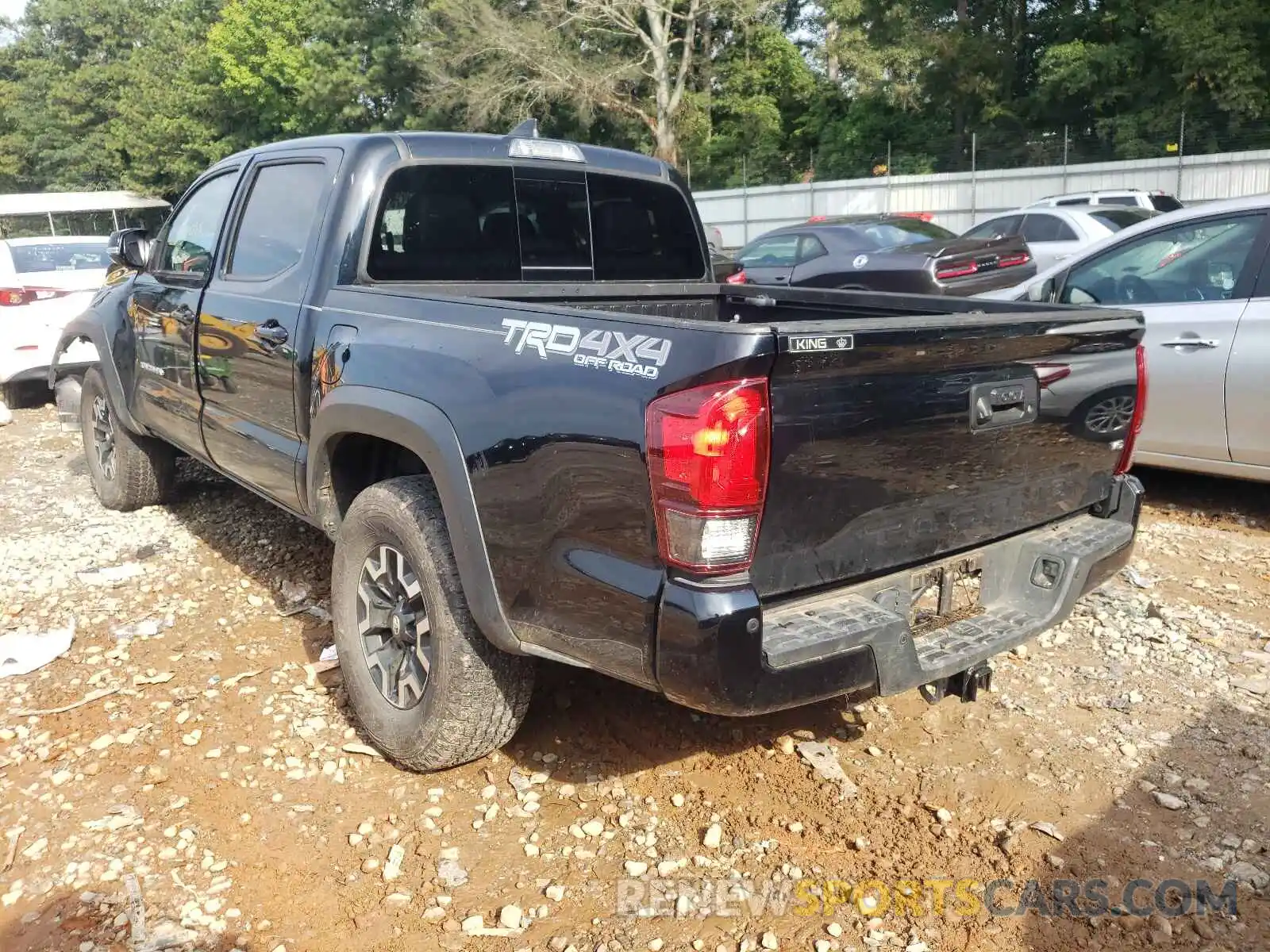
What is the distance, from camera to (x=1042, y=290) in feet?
19.6

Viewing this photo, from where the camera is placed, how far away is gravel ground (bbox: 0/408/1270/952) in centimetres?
261

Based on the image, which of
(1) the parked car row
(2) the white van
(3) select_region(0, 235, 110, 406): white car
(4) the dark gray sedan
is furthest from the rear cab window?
(3) select_region(0, 235, 110, 406): white car

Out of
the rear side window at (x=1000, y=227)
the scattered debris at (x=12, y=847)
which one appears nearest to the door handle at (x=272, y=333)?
the scattered debris at (x=12, y=847)

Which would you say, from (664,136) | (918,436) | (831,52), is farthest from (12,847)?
(831,52)

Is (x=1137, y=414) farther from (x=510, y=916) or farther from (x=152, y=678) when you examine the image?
(x=152, y=678)

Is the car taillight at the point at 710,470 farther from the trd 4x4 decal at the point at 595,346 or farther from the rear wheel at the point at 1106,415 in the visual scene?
the rear wheel at the point at 1106,415

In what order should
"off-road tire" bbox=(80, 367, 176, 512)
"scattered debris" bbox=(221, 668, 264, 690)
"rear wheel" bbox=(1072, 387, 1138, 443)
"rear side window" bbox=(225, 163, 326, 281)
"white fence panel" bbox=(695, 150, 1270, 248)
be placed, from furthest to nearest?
"white fence panel" bbox=(695, 150, 1270, 248) → "off-road tire" bbox=(80, 367, 176, 512) → "scattered debris" bbox=(221, 668, 264, 690) → "rear side window" bbox=(225, 163, 326, 281) → "rear wheel" bbox=(1072, 387, 1138, 443)

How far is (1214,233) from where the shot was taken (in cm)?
530

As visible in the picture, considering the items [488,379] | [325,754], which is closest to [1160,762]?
[488,379]

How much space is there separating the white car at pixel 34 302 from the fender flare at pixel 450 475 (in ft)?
23.8

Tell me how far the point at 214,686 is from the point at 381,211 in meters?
1.93

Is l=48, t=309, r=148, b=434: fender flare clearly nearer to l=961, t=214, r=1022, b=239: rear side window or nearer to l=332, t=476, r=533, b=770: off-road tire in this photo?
l=332, t=476, r=533, b=770: off-road tire

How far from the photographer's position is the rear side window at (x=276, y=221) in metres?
3.80

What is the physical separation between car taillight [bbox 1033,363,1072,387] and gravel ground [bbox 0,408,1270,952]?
1.26 meters
